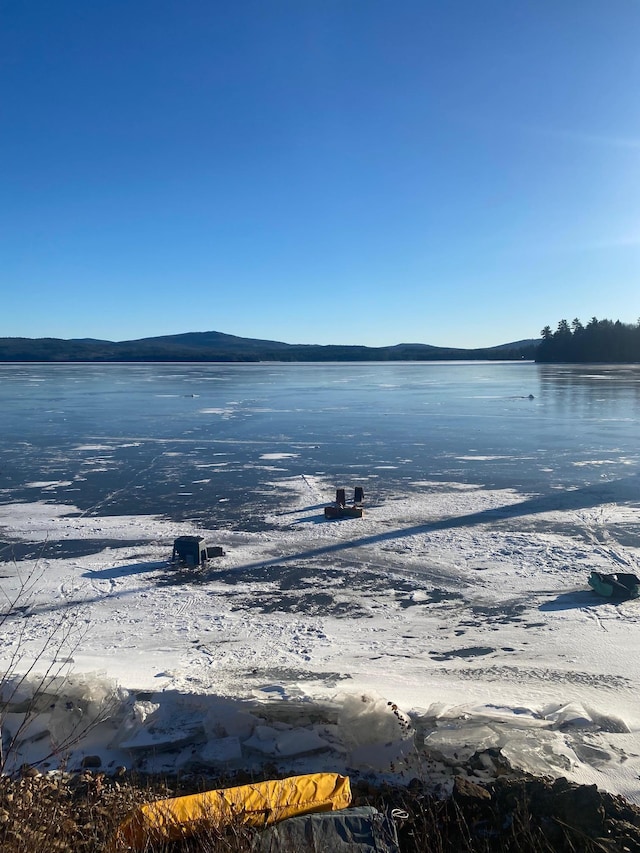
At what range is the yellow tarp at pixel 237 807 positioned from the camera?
3.35 m

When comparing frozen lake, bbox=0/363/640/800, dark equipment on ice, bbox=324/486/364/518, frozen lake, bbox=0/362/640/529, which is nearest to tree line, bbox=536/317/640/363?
frozen lake, bbox=0/362/640/529

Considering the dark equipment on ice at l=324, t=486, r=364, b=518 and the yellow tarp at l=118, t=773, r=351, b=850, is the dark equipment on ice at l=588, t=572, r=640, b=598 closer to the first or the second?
the dark equipment on ice at l=324, t=486, r=364, b=518

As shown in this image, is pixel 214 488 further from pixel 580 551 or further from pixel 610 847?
pixel 610 847

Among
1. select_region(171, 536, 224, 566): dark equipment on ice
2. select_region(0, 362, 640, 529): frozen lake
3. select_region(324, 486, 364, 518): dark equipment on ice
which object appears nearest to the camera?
select_region(171, 536, 224, 566): dark equipment on ice

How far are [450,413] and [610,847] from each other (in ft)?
73.7

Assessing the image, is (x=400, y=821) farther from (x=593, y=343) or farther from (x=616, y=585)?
(x=593, y=343)

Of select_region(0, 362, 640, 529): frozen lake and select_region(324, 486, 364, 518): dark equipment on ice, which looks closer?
select_region(324, 486, 364, 518): dark equipment on ice

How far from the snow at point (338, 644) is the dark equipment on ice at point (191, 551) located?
172mm

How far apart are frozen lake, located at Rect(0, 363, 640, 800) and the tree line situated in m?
79.9

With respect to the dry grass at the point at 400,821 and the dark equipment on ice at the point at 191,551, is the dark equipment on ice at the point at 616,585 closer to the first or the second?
the dry grass at the point at 400,821

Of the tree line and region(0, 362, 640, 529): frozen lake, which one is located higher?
the tree line

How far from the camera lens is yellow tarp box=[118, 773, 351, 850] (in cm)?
335

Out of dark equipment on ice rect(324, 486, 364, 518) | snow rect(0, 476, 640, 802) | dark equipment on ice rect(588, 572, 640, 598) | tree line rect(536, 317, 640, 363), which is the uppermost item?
tree line rect(536, 317, 640, 363)

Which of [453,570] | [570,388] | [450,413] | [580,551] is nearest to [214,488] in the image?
[453,570]
